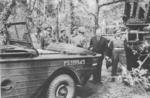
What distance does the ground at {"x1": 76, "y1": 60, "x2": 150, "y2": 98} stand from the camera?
277 inches

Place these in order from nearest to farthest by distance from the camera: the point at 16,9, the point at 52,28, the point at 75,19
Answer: the point at 16,9, the point at 52,28, the point at 75,19

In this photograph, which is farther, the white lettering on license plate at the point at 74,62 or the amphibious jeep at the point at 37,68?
the white lettering on license plate at the point at 74,62

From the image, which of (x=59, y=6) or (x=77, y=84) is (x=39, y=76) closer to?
(x=77, y=84)

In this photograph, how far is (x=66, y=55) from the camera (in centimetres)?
592

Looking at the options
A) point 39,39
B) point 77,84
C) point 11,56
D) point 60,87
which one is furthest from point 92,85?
point 11,56

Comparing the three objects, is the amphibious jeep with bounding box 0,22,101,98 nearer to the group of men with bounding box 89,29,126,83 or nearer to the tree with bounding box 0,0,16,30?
the group of men with bounding box 89,29,126,83

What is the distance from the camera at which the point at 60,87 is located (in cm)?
588

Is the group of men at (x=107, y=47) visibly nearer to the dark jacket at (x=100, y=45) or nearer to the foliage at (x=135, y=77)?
the dark jacket at (x=100, y=45)

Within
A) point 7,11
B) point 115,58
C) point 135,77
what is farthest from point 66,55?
point 7,11

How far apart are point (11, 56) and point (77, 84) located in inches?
84.7

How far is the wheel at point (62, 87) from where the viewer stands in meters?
5.64

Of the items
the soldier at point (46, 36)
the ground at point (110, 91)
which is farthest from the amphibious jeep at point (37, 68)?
the soldier at point (46, 36)

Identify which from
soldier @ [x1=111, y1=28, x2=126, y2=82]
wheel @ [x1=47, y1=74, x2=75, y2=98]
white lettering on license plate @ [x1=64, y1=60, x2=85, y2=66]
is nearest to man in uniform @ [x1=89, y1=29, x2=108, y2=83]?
soldier @ [x1=111, y1=28, x2=126, y2=82]

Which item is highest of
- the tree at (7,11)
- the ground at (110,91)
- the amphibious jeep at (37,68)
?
the tree at (7,11)
